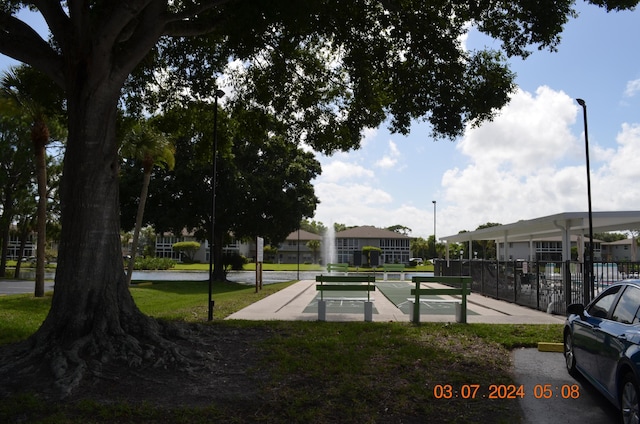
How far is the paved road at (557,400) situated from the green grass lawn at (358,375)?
0.72 ft

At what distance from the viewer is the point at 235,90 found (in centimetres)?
1397

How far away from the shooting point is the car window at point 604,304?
5.88 meters

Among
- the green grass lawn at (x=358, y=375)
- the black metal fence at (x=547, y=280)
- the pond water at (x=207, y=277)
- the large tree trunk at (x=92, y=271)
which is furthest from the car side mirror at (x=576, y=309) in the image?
the pond water at (x=207, y=277)

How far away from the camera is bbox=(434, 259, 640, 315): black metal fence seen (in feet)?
43.0

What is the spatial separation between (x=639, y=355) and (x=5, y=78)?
19190 mm

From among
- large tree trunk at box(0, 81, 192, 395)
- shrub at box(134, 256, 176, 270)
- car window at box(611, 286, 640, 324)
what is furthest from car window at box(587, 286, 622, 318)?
shrub at box(134, 256, 176, 270)

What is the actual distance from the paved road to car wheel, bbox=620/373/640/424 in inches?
28.8

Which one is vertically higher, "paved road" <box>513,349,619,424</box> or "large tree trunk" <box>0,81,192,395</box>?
"large tree trunk" <box>0,81,192,395</box>

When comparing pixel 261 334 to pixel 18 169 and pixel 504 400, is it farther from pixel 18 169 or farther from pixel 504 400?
pixel 18 169

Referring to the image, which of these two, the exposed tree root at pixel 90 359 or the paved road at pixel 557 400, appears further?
the exposed tree root at pixel 90 359
